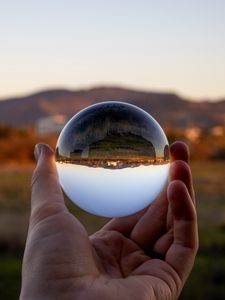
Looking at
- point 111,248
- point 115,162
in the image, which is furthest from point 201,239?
point 115,162

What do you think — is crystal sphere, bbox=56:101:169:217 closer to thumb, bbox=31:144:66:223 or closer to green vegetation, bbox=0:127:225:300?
thumb, bbox=31:144:66:223

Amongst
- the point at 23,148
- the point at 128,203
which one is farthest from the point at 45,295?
the point at 23,148

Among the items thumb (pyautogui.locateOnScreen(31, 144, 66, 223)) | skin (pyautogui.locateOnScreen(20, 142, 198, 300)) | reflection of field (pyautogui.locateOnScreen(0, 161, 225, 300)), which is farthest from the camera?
reflection of field (pyautogui.locateOnScreen(0, 161, 225, 300))

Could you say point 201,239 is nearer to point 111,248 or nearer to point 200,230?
point 200,230

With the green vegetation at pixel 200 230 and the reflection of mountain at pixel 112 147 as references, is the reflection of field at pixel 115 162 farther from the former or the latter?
the green vegetation at pixel 200 230

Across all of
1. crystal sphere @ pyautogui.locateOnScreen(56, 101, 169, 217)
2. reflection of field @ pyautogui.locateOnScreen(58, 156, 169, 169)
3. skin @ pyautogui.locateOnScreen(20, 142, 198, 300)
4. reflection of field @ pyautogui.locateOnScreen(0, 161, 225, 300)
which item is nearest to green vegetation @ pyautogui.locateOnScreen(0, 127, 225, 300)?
reflection of field @ pyautogui.locateOnScreen(0, 161, 225, 300)

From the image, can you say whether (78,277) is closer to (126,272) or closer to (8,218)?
(126,272)
